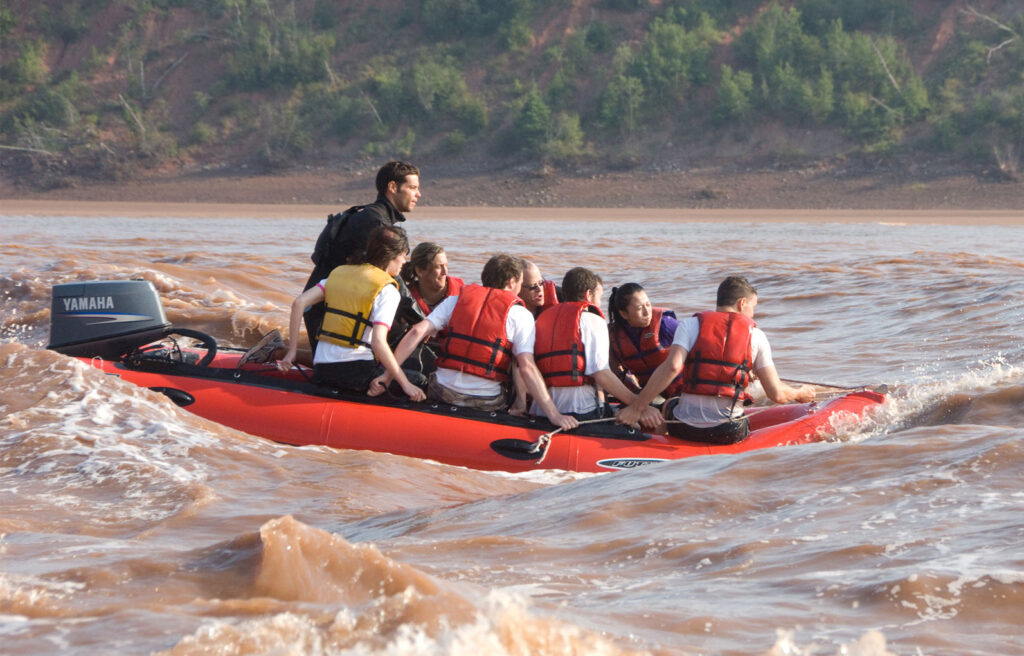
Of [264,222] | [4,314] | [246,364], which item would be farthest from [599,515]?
[264,222]

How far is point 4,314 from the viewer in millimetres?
10617

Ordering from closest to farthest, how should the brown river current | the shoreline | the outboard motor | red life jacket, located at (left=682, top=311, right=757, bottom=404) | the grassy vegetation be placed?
the brown river current
red life jacket, located at (left=682, top=311, right=757, bottom=404)
the outboard motor
the shoreline
the grassy vegetation

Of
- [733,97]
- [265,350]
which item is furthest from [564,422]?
[733,97]

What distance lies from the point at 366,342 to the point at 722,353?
6.04ft

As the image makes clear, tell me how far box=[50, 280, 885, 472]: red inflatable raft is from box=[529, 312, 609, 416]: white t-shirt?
140 mm

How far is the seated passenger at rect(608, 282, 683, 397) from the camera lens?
6.05 m

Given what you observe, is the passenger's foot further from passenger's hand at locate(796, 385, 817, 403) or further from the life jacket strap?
passenger's hand at locate(796, 385, 817, 403)

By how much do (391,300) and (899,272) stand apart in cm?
944

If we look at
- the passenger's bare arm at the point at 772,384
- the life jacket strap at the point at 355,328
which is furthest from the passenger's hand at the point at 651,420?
the life jacket strap at the point at 355,328

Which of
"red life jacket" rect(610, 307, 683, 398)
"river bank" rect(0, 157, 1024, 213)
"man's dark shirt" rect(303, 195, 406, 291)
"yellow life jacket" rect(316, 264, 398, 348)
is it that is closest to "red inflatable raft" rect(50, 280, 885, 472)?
"yellow life jacket" rect(316, 264, 398, 348)

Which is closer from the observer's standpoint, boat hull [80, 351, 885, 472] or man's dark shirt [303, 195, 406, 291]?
boat hull [80, 351, 885, 472]

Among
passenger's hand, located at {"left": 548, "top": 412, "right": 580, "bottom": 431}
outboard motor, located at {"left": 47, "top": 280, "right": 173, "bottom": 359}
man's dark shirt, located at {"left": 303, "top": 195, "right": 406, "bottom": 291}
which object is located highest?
man's dark shirt, located at {"left": 303, "top": 195, "right": 406, "bottom": 291}

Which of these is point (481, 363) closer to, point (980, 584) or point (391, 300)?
point (391, 300)

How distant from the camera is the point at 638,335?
6191mm
